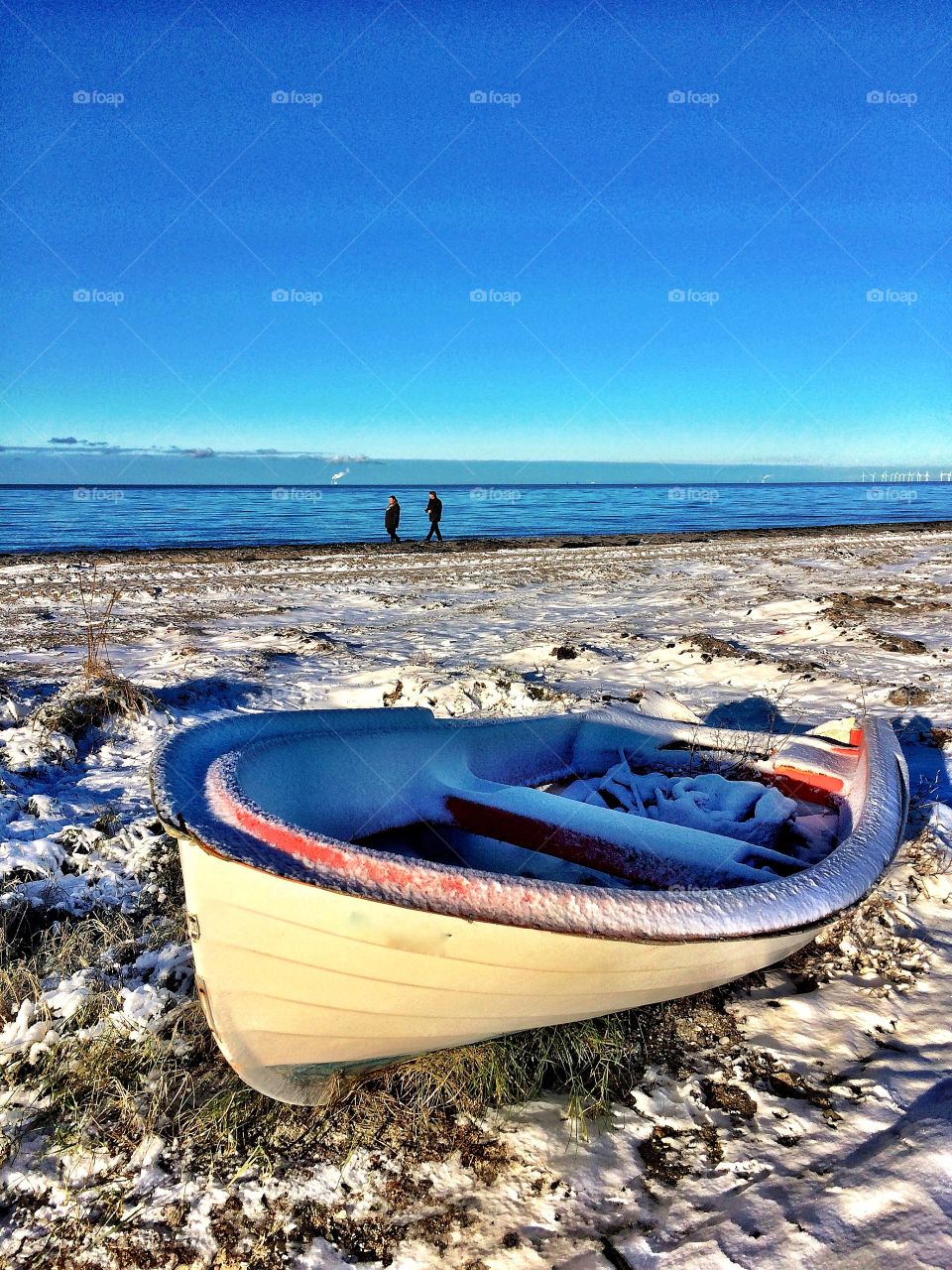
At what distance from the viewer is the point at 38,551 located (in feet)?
70.0

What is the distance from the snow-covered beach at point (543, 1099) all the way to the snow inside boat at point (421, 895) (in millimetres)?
381

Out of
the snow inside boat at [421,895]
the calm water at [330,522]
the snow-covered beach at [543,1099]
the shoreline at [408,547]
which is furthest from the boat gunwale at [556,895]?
the calm water at [330,522]

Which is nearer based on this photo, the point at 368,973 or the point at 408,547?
the point at 368,973

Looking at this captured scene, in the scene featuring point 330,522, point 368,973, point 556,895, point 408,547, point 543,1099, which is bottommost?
point 543,1099

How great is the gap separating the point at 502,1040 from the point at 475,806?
1.14 m

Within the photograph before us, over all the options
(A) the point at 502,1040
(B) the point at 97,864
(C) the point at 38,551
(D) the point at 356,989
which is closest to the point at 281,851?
(D) the point at 356,989

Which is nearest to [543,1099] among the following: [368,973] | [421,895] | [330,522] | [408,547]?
[368,973]

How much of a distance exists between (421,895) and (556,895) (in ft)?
1.42

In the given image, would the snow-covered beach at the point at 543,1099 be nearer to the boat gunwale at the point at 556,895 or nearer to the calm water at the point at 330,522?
the boat gunwale at the point at 556,895

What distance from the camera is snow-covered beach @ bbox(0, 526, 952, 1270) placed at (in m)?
2.29

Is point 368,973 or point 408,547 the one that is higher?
point 408,547

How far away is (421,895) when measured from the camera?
2.29 metres

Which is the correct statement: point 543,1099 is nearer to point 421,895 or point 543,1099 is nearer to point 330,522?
point 421,895

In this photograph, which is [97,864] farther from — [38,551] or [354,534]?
[354,534]
